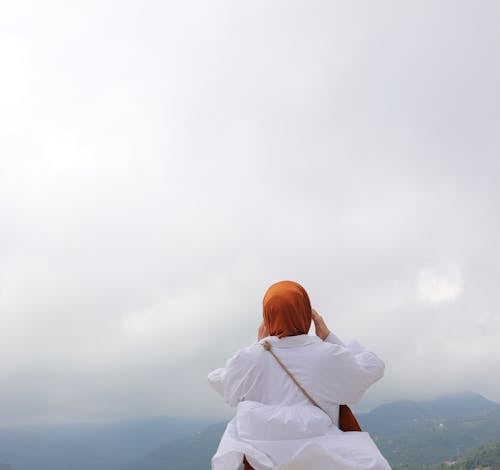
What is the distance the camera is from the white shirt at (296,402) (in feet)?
8.93

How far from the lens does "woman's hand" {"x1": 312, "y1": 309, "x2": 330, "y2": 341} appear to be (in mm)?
3406

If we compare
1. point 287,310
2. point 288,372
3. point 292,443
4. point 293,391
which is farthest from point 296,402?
point 287,310

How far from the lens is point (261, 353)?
3.18 metres

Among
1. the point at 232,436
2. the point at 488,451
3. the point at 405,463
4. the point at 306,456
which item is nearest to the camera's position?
the point at 306,456

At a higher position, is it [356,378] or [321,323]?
[321,323]

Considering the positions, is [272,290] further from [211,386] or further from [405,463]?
[405,463]

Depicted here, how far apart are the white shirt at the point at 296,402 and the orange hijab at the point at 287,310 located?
0.09 m

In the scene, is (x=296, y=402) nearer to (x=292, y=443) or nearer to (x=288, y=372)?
(x=288, y=372)

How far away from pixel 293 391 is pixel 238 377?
40 centimetres

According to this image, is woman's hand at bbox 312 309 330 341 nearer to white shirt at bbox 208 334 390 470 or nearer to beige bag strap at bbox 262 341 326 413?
white shirt at bbox 208 334 390 470

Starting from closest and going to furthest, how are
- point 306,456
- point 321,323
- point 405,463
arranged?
point 306,456 < point 321,323 < point 405,463

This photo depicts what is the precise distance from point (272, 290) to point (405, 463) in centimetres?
21490

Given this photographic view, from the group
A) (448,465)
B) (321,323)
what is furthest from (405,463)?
(321,323)

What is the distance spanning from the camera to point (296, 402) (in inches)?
119
